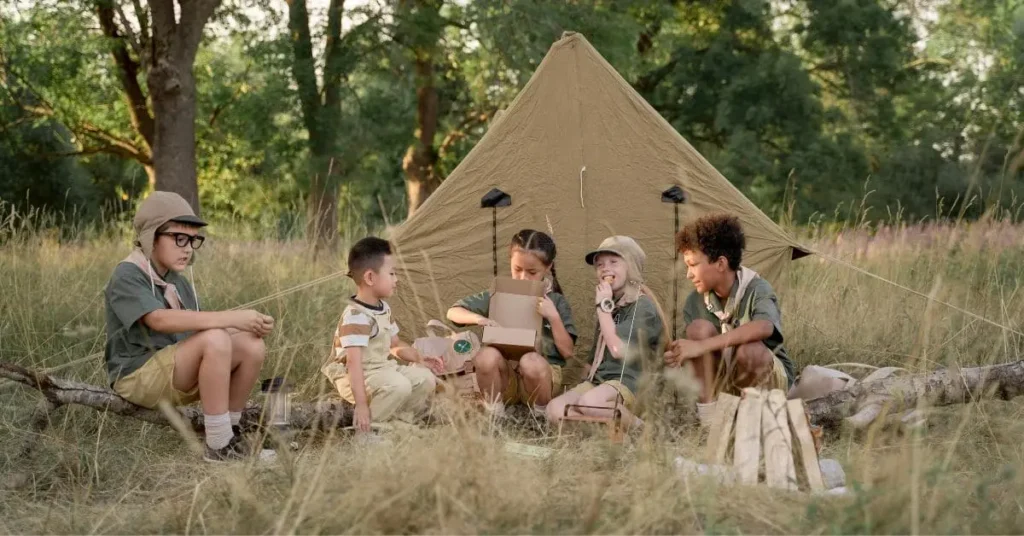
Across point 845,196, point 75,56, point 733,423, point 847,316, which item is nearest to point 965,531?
point 733,423

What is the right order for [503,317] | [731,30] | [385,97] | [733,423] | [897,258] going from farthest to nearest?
1. [731,30]
2. [385,97]
3. [897,258]
4. [503,317]
5. [733,423]

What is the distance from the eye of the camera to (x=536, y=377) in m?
4.45

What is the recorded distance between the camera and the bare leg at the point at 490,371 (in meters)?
4.44

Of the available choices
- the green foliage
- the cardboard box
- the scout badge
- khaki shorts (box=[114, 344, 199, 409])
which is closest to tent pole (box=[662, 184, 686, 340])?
the cardboard box

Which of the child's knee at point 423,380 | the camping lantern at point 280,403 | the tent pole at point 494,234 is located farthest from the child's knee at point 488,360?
the tent pole at point 494,234

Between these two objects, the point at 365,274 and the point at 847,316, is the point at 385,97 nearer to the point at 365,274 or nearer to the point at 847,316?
the point at 847,316

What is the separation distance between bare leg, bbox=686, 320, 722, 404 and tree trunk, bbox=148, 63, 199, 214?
5.73 m

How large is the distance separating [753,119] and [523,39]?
5725mm

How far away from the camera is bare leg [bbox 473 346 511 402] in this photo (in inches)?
Result: 175

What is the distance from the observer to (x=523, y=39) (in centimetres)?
1051

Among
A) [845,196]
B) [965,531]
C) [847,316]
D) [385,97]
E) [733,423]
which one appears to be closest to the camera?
[965,531]

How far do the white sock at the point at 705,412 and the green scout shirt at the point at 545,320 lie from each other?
31.9 inches

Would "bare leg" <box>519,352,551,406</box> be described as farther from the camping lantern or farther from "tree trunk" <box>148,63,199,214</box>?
"tree trunk" <box>148,63,199,214</box>

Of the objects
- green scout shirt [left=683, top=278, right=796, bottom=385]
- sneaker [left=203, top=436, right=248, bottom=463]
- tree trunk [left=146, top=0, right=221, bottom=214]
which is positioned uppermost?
tree trunk [left=146, top=0, right=221, bottom=214]
